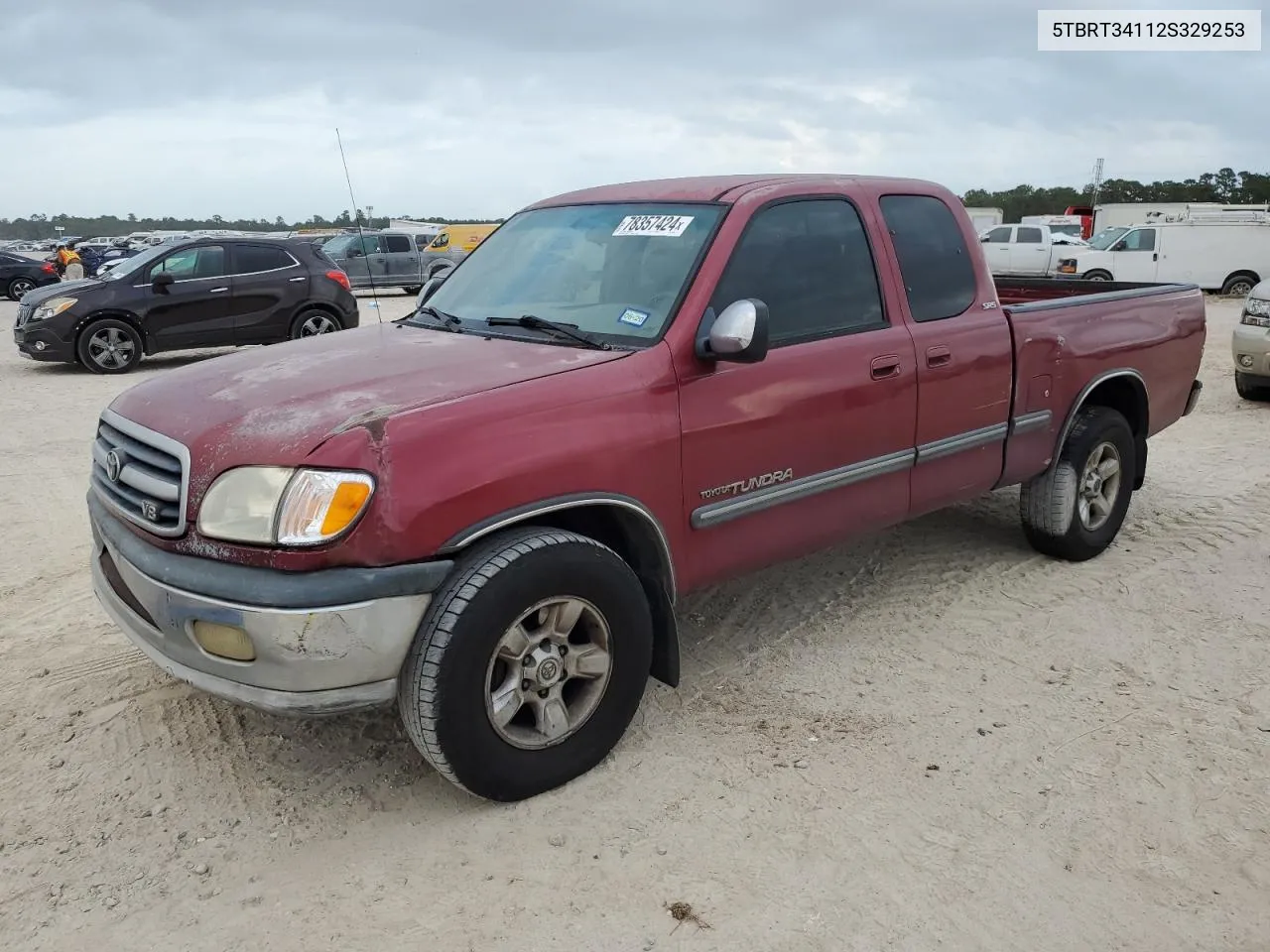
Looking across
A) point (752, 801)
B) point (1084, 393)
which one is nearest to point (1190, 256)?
point (1084, 393)

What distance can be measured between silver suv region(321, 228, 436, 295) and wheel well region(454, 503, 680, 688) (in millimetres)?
20313

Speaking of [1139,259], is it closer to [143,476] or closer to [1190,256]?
[1190,256]

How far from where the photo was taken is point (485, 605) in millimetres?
2826

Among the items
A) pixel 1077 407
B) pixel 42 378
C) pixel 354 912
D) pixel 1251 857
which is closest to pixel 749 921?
pixel 354 912

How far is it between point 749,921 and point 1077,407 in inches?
133

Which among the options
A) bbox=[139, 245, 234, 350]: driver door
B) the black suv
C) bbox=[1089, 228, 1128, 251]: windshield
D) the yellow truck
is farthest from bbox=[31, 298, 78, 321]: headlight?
bbox=[1089, 228, 1128, 251]: windshield

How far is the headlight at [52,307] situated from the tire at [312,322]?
2.49m

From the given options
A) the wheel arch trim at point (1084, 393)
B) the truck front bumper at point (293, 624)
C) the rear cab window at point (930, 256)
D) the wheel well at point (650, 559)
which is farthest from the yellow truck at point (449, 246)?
the truck front bumper at point (293, 624)

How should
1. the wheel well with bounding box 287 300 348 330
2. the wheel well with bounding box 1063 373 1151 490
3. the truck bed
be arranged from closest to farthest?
the wheel well with bounding box 1063 373 1151 490, the truck bed, the wheel well with bounding box 287 300 348 330

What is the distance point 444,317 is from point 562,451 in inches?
50.8

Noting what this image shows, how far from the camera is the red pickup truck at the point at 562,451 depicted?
2742mm

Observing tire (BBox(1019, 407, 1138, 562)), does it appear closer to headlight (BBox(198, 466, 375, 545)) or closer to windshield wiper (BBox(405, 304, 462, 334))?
windshield wiper (BBox(405, 304, 462, 334))

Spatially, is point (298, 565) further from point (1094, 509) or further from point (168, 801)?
point (1094, 509)

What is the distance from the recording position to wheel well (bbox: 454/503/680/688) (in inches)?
131
